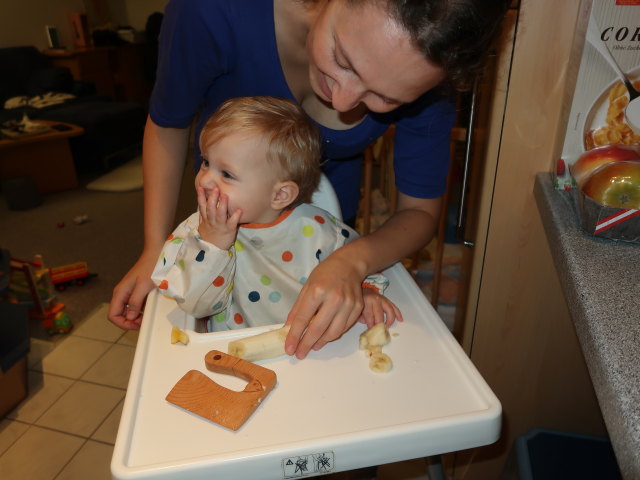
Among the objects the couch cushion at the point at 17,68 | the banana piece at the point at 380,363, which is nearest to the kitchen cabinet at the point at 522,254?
the banana piece at the point at 380,363

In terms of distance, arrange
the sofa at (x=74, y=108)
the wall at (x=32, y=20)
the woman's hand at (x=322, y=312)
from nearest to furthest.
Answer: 1. the woman's hand at (x=322, y=312)
2. the sofa at (x=74, y=108)
3. the wall at (x=32, y=20)

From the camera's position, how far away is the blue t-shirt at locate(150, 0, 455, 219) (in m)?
0.80

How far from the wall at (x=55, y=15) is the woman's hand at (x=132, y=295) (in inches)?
199

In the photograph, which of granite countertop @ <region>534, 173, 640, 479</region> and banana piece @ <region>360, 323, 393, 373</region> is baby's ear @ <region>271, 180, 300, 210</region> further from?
granite countertop @ <region>534, 173, 640, 479</region>

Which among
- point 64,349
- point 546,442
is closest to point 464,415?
point 546,442

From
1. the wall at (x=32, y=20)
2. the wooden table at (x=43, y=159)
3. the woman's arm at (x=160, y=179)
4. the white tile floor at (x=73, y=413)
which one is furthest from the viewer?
the wall at (x=32, y=20)

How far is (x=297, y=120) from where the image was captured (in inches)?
34.4

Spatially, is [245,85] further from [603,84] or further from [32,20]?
[32,20]

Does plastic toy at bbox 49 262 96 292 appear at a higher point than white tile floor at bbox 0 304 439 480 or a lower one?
higher

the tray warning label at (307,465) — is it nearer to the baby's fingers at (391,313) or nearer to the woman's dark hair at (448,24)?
the baby's fingers at (391,313)

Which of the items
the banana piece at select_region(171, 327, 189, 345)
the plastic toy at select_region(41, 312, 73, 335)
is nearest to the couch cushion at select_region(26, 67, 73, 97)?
the plastic toy at select_region(41, 312, 73, 335)

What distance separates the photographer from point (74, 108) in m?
4.27

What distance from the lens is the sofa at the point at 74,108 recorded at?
12.9 feet

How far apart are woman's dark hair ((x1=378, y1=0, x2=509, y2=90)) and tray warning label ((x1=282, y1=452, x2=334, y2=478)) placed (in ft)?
1.57
